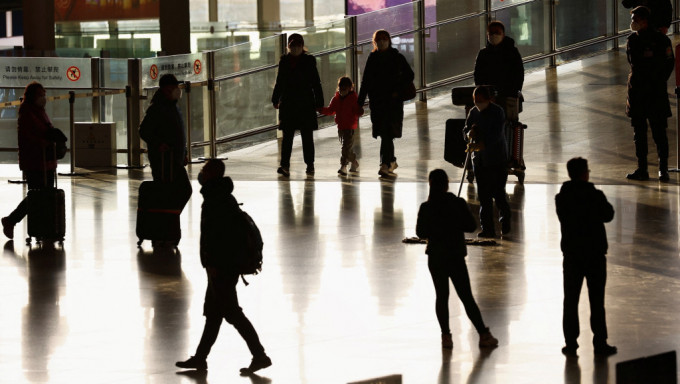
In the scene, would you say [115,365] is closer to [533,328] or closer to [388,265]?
[533,328]

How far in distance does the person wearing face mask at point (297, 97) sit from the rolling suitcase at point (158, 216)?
5.18 meters

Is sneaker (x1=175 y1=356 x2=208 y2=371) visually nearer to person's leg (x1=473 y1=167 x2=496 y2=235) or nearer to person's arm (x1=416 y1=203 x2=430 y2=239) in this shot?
person's arm (x1=416 y1=203 x2=430 y2=239)

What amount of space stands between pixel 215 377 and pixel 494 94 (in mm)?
7965

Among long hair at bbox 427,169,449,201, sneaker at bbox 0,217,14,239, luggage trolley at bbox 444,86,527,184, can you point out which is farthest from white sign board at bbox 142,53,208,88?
long hair at bbox 427,169,449,201

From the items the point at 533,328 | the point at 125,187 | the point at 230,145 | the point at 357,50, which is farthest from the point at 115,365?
the point at 357,50

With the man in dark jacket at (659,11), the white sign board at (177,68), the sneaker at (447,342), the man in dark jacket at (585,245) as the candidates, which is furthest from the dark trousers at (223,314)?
the man in dark jacket at (659,11)

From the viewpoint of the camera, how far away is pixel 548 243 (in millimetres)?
11727

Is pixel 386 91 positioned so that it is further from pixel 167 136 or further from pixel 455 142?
pixel 167 136

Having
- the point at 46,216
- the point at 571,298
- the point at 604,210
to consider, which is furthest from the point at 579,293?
the point at 46,216

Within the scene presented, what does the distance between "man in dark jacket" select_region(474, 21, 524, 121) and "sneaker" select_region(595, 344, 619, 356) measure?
7792mm

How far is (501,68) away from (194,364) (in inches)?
337

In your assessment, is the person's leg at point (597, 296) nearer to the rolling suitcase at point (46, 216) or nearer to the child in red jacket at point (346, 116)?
the rolling suitcase at point (46, 216)

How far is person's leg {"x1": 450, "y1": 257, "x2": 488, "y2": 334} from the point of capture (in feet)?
25.7

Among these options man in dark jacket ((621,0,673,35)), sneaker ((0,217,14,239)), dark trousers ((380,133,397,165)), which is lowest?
sneaker ((0,217,14,239))
